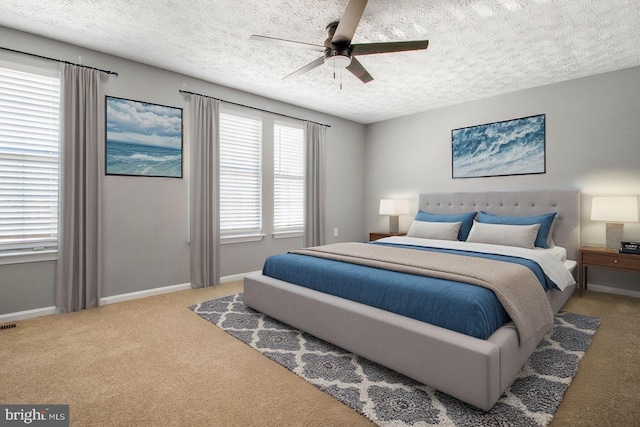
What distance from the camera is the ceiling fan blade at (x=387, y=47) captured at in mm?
2350

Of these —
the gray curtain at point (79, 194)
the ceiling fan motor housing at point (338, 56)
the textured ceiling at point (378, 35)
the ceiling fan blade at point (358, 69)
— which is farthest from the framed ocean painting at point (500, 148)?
the gray curtain at point (79, 194)

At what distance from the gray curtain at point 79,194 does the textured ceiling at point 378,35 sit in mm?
496

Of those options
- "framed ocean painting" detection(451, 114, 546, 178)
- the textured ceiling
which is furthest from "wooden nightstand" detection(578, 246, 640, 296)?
the textured ceiling

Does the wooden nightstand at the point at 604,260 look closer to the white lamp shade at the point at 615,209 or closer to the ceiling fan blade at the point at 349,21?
the white lamp shade at the point at 615,209

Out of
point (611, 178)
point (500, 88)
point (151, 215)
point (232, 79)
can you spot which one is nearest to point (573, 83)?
point (500, 88)

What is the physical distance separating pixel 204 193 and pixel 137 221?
788 millimetres

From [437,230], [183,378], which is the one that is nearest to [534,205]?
[437,230]

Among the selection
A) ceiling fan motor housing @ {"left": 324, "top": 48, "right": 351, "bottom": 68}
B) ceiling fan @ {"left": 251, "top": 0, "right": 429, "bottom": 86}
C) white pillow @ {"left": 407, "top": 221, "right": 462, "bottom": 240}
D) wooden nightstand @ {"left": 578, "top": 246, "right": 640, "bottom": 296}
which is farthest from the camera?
white pillow @ {"left": 407, "top": 221, "right": 462, "bottom": 240}

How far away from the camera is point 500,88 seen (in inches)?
166

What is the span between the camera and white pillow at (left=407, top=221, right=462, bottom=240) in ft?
13.5

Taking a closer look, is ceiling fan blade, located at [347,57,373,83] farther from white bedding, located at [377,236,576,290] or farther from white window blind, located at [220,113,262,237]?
white window blind, located at [220,113,262,237]

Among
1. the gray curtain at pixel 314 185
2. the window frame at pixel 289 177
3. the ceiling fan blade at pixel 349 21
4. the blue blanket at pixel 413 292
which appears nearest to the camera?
the blue blanket at pixel 413 292

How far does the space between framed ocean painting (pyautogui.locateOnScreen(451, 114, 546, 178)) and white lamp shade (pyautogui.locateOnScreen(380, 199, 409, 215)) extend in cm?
89

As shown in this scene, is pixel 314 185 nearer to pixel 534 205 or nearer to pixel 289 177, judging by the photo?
pixel 289 177
